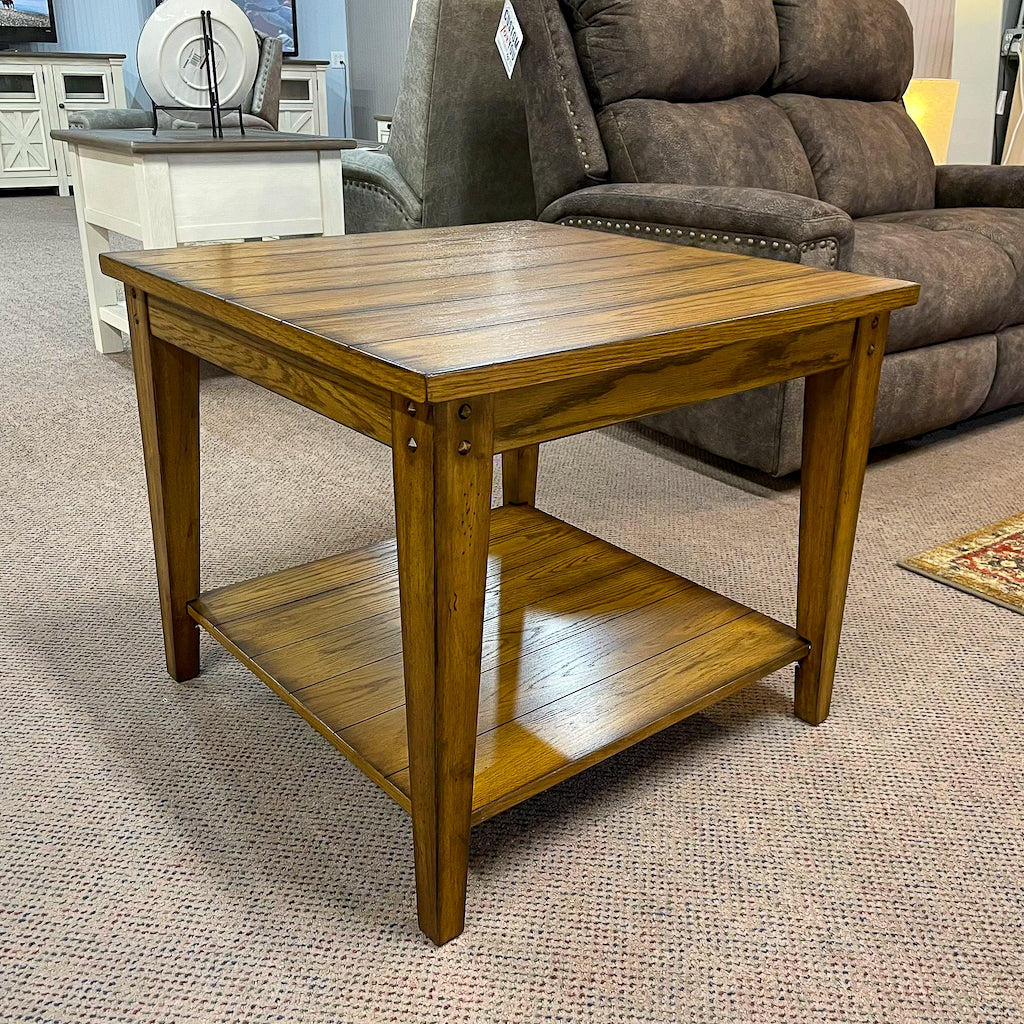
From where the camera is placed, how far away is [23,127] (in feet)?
18.8

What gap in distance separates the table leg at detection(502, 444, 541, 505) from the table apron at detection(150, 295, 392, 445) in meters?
0.58

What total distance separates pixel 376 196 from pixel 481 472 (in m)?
2.03

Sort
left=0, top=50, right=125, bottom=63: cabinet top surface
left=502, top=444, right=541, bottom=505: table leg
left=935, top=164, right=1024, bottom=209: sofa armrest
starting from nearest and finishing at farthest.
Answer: left=502, top=444, right=541, bottom=505: table leg, left=935, top=164, right=1024, bottom=209: sofa armrest, left=0, top=50, right=125, bottom=63: cabinet top surface

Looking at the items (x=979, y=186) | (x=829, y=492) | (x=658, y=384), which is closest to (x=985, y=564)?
(x=829, y=492)

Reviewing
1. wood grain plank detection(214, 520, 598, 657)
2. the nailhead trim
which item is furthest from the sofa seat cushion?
wood grain plank detection(214, 520, 598, 657)

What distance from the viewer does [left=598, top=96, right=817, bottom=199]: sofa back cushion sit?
1986mm

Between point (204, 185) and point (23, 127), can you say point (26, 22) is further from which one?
point (204, 185)

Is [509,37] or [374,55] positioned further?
[374,55]

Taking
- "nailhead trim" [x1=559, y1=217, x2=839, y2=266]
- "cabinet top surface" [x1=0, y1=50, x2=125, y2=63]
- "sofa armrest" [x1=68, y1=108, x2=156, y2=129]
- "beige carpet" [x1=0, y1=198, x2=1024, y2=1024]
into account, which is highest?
"cabinet top surface" [x1=0, y1=50, x2=125, y2=63]

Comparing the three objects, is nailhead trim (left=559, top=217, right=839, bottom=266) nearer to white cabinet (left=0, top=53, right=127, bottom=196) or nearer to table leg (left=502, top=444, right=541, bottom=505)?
table leg (left=502, top=444, right=541, bottom=505)

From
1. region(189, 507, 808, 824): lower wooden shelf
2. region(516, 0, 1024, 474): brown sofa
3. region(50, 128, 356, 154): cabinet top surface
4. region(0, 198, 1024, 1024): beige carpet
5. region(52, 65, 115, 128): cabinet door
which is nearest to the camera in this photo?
region(0, 198, 1024, 1024): beige carpet

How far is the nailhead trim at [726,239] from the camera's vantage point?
1.58 meters

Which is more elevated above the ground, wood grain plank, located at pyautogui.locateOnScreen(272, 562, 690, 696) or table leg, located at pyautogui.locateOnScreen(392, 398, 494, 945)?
table leg, located at pyautogui.locateOnScreen(392, 398, 494, 945)

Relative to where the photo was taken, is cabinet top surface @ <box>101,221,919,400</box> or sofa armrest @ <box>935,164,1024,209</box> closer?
cabinet top surface @ <box>101,221,919,400</box>
